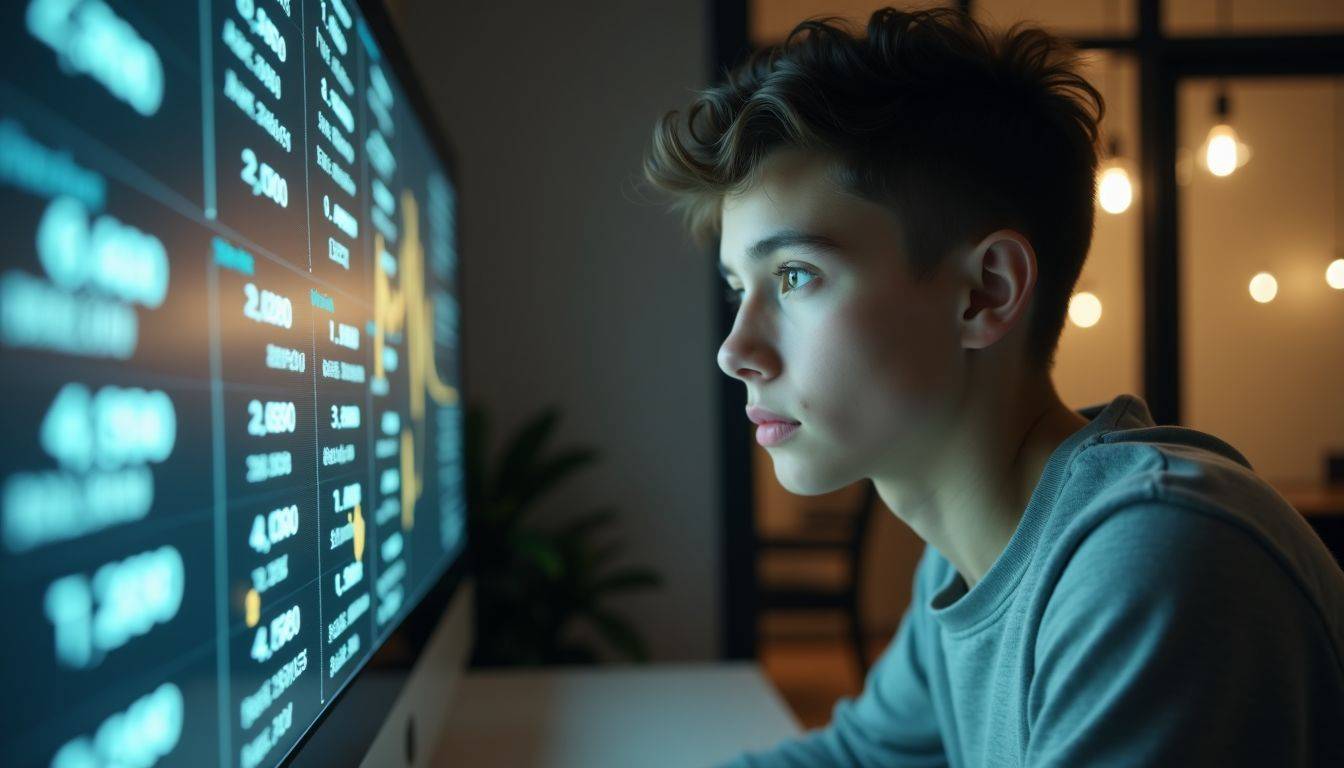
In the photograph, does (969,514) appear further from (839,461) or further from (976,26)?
(976,26)

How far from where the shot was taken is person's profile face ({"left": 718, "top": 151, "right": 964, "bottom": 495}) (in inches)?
33.9

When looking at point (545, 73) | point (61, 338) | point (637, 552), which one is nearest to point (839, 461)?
point (61, 338)

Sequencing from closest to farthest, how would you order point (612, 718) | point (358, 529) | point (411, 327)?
1. point (358, 529)
2. point (411, 327)
3. point (612, 718)

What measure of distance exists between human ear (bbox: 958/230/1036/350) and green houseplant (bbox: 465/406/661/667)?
1.93 meters

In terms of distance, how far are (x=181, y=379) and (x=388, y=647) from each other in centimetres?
57

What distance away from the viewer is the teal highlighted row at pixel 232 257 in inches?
20.1

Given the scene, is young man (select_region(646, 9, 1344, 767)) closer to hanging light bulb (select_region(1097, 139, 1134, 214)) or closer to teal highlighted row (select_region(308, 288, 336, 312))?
teal highlighted row (select_region(308, 288, 336, 312))

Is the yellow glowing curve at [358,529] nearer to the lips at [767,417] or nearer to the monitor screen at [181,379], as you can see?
the monitor screen at [181,379]

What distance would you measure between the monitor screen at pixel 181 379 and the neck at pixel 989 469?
1.79 ft

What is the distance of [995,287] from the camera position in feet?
2.93

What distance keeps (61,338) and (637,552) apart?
10.2 ft

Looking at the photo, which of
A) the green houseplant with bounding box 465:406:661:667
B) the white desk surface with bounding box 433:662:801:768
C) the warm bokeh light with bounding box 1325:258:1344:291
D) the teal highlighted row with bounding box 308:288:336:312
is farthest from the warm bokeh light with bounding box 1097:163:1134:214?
the teal highlighted row with bounding box 308:288:336:312

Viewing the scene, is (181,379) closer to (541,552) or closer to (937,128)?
(937,128)

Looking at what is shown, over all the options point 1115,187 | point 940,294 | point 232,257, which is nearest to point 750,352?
point 940,294
